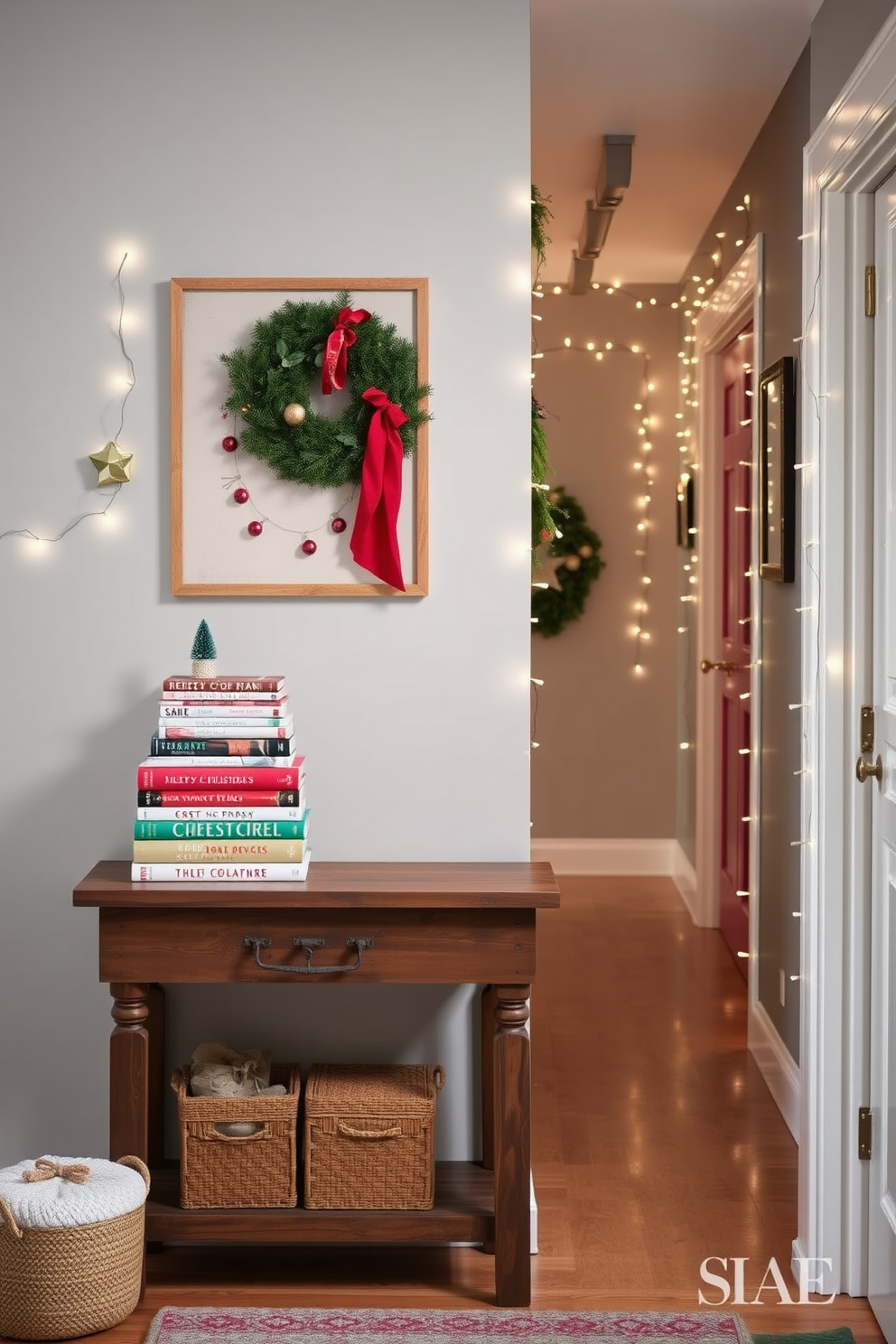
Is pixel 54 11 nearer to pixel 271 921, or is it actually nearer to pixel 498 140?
pixel 498 140

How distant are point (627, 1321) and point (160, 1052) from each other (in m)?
1.07

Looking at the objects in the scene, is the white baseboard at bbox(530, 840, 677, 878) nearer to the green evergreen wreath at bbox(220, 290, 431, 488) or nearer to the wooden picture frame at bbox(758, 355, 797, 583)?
the wooden picture frame at bbox(758, 355, 797, 583)

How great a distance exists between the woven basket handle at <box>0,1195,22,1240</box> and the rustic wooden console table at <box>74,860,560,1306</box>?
0.22 m

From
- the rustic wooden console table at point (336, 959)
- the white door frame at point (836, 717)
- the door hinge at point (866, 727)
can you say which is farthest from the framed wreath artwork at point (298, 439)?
the door hinge at point (866, 727)

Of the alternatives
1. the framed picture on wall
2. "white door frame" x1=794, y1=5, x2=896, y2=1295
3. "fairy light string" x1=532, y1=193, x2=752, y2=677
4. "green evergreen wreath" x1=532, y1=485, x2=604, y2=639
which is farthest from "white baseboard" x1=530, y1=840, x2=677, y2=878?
"white door frame" x1=794, y1=5, x2=896, y2=1295

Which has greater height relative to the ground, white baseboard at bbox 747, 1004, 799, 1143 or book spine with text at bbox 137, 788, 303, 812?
book spine with text at bbox 137, 788, 303, 812

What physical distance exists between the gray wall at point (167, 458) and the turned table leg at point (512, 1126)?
346 millimetres

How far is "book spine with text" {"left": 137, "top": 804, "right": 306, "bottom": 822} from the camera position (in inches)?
97.3

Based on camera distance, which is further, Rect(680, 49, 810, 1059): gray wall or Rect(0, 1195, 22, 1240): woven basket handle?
Rect(680, 49, 810, 1059): gray wall

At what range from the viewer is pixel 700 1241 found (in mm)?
2783

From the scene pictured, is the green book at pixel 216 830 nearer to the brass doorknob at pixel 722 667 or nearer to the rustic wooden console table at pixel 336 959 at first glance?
the rustic wooden console table at pixel 336 959

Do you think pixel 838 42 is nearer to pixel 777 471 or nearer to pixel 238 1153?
pixel 777 471

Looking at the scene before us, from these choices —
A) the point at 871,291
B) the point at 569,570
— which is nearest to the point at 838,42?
the point at 871,291

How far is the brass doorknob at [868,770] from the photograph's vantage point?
2534 millimetres
